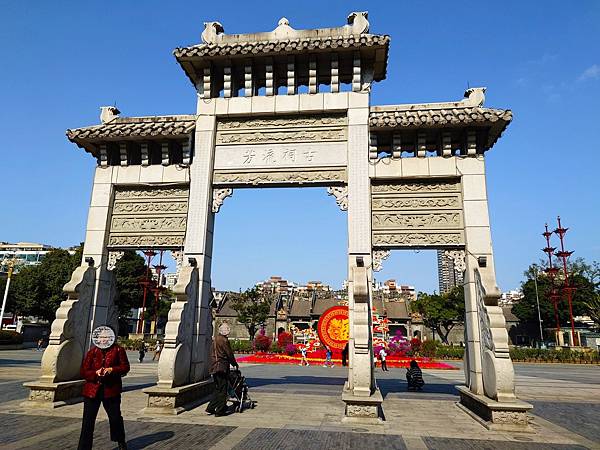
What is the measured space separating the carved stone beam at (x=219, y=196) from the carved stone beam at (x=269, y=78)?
2.71m

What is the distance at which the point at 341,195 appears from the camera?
912 centimetres

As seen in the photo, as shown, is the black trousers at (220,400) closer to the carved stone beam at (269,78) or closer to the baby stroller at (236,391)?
the baby stroller at (236,391)

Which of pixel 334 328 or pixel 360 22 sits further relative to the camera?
pixel 334 328

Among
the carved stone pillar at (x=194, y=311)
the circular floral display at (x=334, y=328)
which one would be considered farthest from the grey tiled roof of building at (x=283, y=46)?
the circular floral display at (x=334, y=328)

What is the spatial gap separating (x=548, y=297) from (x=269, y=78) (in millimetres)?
48673

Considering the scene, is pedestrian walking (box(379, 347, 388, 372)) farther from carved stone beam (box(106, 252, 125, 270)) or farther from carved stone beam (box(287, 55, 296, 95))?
carved stone beam (box(287, 55, 296, 95))

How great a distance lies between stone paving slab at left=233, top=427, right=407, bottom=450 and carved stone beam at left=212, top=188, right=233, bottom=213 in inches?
204

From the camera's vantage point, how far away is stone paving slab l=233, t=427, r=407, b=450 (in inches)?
216

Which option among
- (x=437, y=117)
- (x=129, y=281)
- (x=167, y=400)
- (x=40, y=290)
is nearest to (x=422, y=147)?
(x=437, y=117)

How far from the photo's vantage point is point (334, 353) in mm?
26750

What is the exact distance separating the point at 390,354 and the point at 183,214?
87.2ft

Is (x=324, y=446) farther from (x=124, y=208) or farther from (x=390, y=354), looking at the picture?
(x=390, y=354)

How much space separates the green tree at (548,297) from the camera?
154 feet

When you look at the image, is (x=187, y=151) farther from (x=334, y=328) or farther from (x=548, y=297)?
(x=548, y=297)
